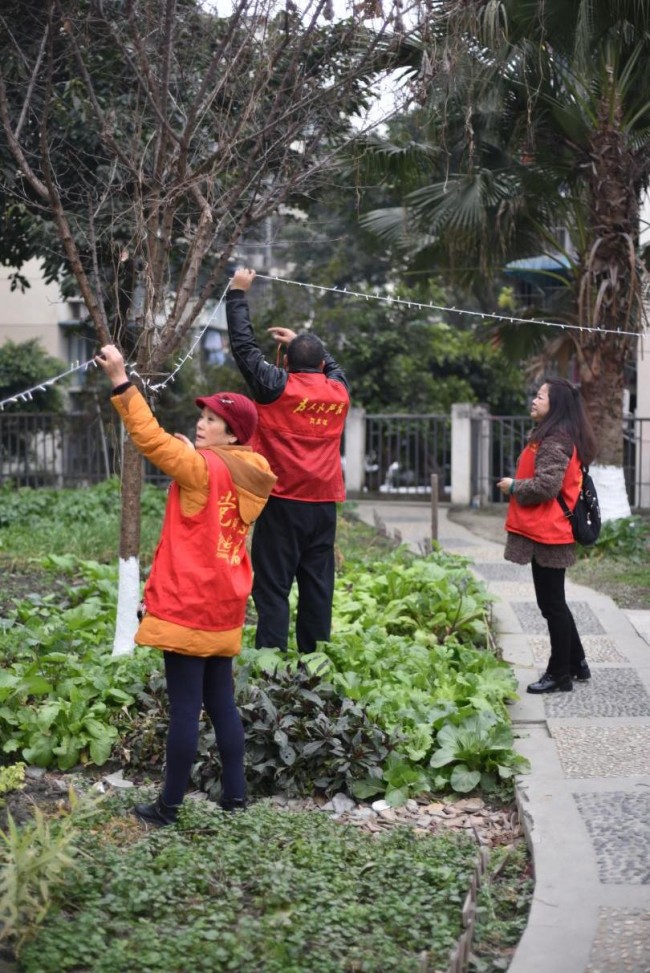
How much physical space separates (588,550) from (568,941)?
29.9 ft

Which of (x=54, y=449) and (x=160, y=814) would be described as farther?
(x=54, y=449)

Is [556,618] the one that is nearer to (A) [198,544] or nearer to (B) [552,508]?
(B) [552,508]

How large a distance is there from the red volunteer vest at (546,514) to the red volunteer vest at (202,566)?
250 cm

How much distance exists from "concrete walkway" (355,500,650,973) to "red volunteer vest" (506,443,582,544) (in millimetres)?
852

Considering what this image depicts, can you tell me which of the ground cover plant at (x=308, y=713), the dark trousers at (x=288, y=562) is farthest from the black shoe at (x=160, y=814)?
the dark trousers at (x=288, y=562)

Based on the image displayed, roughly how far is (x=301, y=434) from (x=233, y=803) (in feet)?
6.98

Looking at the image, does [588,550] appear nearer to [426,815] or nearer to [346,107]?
[346,107]

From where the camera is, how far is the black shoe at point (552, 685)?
6.81 metres

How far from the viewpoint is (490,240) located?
14242 millimetres

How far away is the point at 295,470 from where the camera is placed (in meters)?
6.28


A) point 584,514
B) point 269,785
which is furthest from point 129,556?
point 584,514

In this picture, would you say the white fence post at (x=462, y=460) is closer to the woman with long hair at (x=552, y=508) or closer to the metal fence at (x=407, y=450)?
the metal fence at (x=407, y=450)

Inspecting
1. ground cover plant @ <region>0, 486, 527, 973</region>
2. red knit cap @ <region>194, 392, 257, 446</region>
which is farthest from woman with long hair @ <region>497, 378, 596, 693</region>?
red knit cap @ <region>194, 392, 257, 446</region>

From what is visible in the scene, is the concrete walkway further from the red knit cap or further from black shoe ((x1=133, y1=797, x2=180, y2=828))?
the red knit cap
